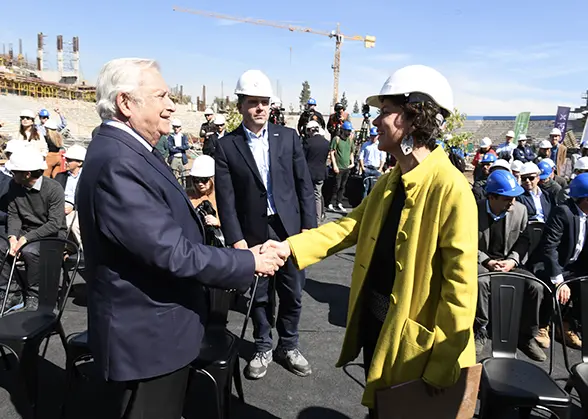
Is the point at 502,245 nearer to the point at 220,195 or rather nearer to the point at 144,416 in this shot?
the point at 220,195

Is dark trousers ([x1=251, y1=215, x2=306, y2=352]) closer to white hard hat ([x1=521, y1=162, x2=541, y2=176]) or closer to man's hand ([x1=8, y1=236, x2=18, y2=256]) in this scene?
man's hand ([x1=8, y1=236, x2=18, y2=256])

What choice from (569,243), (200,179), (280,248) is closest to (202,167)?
(200,179)

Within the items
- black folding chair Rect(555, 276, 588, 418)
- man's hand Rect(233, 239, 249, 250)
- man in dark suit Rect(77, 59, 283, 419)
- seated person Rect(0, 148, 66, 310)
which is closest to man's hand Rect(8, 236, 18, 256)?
seated person Rect(0, 148, 66, 310)

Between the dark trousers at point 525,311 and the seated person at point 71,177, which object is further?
the seated person at point 71,177

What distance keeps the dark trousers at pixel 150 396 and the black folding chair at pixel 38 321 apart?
1.31m

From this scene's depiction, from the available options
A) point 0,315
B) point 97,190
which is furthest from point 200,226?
point 0,315

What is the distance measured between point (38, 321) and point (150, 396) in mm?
1775

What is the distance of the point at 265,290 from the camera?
336cm

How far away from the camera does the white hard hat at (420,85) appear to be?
68.7 inches

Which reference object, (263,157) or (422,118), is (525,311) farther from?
(422,118)

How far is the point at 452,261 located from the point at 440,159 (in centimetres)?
44

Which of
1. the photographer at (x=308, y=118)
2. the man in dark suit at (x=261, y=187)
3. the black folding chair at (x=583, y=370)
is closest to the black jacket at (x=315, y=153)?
the photographer at (x=308, y=118)

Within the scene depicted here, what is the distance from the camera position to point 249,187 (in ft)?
10.3

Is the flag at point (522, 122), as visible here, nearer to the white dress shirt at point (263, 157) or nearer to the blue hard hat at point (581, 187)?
the blue hard hat at point (581, 187)
